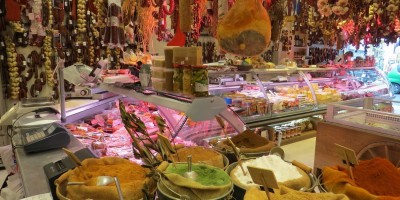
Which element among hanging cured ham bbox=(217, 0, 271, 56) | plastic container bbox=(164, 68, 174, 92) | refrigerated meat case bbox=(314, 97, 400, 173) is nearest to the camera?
plastic container bbox=(164, 68, 174, 92)

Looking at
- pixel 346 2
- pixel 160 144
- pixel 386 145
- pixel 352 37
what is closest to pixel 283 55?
pixel 352 37

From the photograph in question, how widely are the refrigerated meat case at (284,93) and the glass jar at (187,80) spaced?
296cm

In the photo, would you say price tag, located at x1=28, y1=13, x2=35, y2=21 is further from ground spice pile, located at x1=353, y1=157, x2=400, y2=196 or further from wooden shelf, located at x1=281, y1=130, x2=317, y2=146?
ground spice pile, located at x1=353, y1=157, x2=400, y2=196

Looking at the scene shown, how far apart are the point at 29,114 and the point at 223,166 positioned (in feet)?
7.62

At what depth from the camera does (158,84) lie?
89.3 inches

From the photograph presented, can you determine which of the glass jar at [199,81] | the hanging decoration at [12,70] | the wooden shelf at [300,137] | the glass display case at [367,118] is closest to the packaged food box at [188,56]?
the glass jar at [199,81]

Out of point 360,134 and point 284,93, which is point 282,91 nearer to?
point 284,93

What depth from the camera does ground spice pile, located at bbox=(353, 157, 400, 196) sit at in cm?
137

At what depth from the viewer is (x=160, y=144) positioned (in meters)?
1.42

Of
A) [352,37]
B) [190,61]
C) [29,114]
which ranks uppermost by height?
[352,37]

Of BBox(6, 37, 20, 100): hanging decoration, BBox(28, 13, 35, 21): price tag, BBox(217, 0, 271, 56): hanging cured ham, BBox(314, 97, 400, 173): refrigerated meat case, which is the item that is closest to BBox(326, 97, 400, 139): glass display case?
BBox(314, 97, 400, 173): refrigerated meat case

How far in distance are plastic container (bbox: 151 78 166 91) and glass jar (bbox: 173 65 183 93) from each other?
0.17 meters

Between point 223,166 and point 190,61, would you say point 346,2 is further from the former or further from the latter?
point 223,166

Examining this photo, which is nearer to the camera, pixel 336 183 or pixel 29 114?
pixel 336 183
